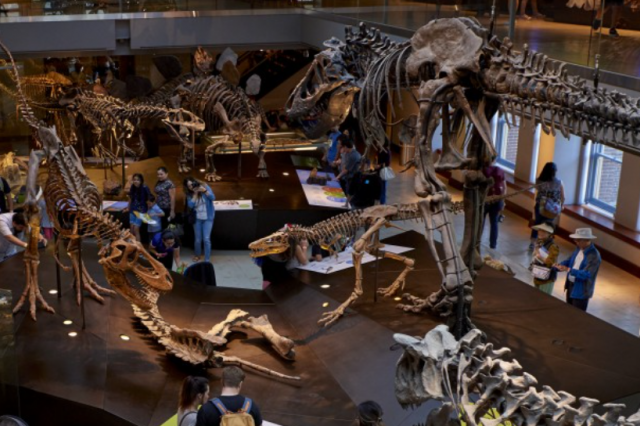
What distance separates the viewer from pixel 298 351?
8078 mm

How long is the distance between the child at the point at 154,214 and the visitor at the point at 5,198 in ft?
5.49

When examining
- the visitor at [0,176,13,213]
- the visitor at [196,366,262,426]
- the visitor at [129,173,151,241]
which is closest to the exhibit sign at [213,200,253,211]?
the visitor at [129,173,151,241]

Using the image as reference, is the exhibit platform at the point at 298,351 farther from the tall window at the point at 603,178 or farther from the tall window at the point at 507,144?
the tall window at the point at 507,144

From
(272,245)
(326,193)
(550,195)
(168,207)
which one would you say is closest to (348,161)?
(326,193)

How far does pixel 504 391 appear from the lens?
13.7ft

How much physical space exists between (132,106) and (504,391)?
34.7 feet

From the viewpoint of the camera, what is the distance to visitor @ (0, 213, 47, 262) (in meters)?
8.77

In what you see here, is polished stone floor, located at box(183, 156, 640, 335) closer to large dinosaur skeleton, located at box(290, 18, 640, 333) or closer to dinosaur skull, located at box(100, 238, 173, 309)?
large dinosaur skeleton, located at box(290, 18, 640, 333)

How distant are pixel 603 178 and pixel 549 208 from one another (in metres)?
2.63

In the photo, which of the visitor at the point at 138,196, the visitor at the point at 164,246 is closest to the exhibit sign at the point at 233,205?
the visitor at the point at 138,196

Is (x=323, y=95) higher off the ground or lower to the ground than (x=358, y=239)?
higher

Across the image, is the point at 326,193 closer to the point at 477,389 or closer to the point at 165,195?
the point at 165,195

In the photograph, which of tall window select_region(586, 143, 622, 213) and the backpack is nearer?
the backpack

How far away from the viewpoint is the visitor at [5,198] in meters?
10.2
